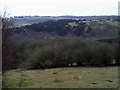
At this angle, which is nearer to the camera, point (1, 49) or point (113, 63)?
point (1, 49)

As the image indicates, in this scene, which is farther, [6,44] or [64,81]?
[64,81]

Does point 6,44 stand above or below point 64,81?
above

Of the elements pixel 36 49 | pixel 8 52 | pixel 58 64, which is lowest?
pixel 58 64

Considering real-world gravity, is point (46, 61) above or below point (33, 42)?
below

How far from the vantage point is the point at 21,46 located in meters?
34.5

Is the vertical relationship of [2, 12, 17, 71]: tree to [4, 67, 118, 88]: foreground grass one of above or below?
above

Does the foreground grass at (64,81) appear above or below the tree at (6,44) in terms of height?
below

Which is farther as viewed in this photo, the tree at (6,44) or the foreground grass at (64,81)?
the foreground grass at (64,81)

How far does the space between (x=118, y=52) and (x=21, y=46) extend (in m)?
13.2

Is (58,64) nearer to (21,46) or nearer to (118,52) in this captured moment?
(21,46)

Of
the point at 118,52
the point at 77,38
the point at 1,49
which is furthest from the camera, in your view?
the point at 77,38

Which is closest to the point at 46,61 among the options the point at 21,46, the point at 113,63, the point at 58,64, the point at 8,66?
the point at 58,64

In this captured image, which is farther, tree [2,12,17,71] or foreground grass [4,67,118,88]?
foreground grass [4,67,118,88]

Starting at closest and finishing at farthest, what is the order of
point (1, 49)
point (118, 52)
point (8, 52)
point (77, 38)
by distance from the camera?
point (1, 49) < point (8, 52) < point (118, 52) < point (77, 38)
